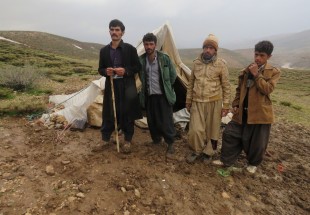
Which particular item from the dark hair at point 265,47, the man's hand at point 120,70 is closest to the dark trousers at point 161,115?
the man's hand at point 120,70

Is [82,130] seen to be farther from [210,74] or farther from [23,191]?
[210,74]

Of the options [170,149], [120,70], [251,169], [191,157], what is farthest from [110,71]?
[251,169]

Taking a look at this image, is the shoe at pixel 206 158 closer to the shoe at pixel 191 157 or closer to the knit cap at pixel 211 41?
the shoe at pixel 191 157

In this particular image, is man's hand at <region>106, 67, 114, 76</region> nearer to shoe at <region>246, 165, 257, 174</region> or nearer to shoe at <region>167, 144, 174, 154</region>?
shoe at <region>167, 144, 174, 154</region>

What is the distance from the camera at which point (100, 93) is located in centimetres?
635

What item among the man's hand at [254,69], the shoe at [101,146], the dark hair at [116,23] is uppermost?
the dark hair at [116,23]

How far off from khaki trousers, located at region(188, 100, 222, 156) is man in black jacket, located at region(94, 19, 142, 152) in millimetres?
912

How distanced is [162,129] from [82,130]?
189cm

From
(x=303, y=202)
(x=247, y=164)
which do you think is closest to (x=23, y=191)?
(x=247, y=164)

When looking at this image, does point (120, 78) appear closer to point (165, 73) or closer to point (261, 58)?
point (165, 73)

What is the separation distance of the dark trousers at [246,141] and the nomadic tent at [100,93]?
176 cm

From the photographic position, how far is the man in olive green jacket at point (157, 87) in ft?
14.5

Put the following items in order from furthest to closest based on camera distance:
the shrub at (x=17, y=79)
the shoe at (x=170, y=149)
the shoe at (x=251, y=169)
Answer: the shrub at (x=17, y=79)
the shoe at (x=170, y=149)
the shoe at (x=251, y=169)

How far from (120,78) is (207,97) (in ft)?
4.50
